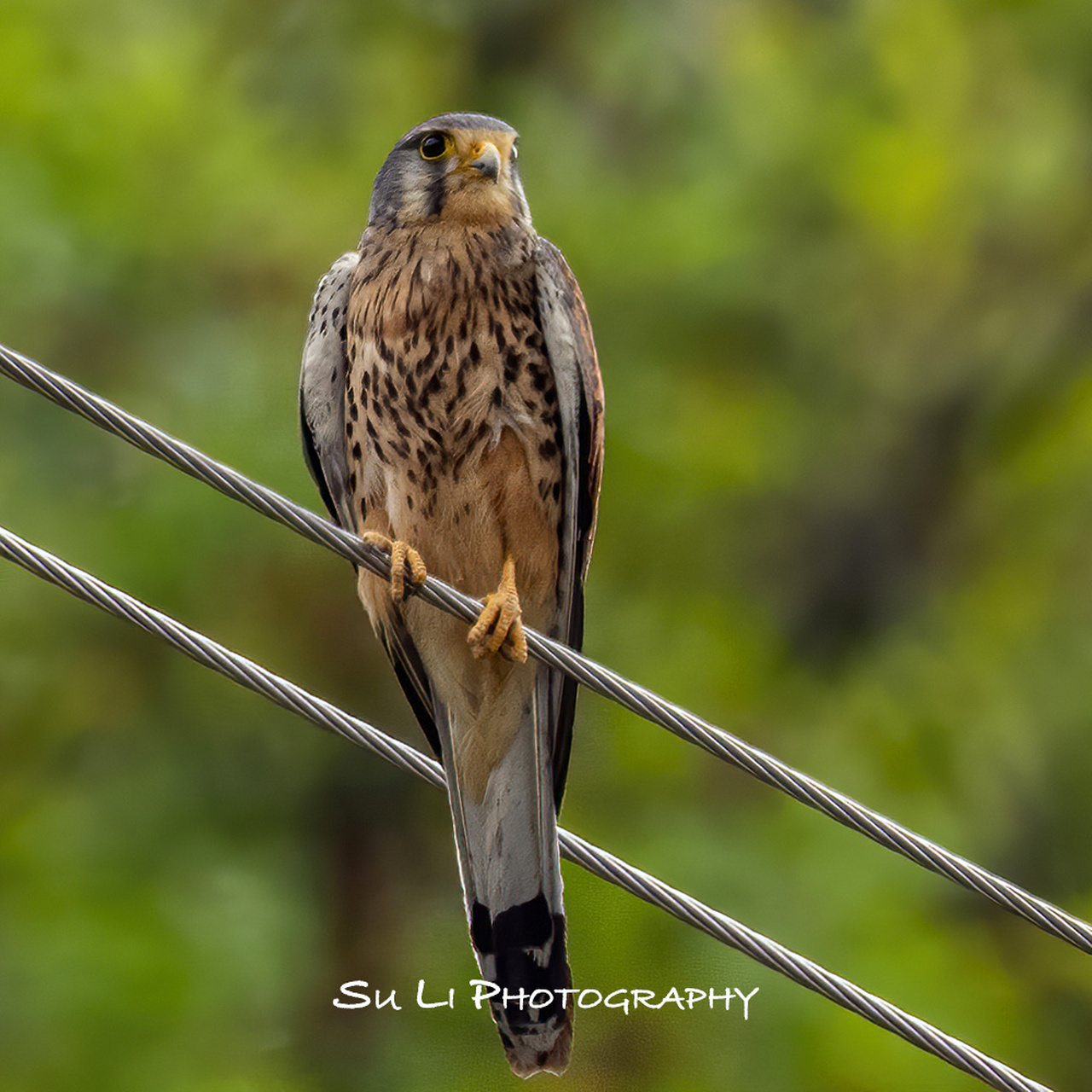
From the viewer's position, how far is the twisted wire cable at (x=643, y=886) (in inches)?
77.9

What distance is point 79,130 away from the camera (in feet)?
17.9

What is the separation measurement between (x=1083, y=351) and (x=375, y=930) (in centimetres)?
453

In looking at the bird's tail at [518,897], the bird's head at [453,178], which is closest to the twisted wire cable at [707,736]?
the bird's tail at [518,897]

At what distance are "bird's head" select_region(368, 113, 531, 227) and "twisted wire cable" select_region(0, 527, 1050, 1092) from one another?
139 centimetres

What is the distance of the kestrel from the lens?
116 inches

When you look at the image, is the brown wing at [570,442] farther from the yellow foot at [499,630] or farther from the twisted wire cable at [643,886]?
the twisted wire cable at [643,886]

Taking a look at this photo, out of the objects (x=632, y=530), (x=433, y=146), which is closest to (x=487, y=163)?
(x=433, y=146)

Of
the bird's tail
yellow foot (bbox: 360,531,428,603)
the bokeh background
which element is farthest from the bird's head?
the bokeh background

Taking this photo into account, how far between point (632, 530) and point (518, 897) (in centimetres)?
306

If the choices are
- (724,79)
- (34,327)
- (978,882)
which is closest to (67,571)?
(978,882)

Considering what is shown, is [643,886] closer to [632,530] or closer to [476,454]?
[476,454]

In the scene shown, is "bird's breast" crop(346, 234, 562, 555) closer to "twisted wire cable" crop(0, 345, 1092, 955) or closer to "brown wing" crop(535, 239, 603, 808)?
"brown wing" crop(535, 239, 603, 808)

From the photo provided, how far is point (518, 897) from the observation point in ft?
9.28

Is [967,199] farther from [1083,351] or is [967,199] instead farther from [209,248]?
[209,248]
